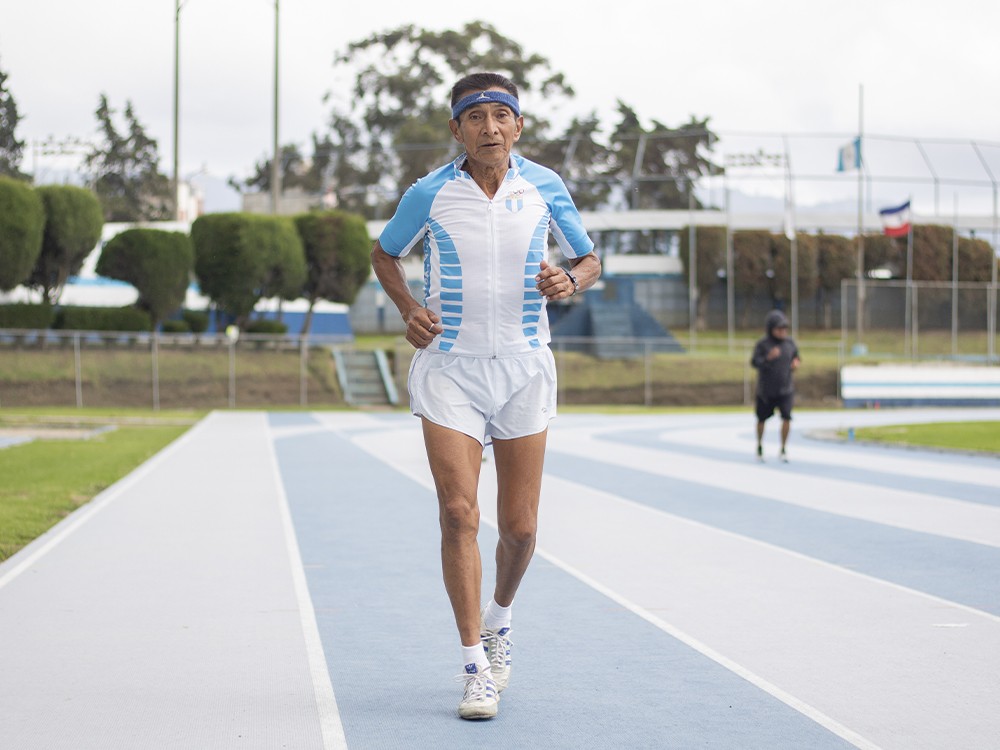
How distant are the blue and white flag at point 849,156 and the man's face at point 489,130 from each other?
50.5 meters

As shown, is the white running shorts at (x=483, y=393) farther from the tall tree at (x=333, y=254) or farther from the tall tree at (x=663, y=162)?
the tall tree at (x=663, y=162)

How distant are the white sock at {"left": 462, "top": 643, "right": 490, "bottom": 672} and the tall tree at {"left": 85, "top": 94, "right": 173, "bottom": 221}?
8969 centimetres

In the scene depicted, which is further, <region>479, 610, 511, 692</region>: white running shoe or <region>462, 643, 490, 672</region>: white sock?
<region>479, 610, 511, 692</region>: white running shoe

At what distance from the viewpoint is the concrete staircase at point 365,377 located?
41.8 meters

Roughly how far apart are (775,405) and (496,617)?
516 inches

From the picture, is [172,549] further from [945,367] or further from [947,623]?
[945,367]

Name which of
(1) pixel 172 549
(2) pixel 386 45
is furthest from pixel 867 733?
(2) pixel 386 45

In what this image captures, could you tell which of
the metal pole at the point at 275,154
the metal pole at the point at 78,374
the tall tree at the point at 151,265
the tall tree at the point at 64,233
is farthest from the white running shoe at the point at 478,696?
the metal pole at the point at 275,154

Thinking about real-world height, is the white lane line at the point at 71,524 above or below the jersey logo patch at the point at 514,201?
below

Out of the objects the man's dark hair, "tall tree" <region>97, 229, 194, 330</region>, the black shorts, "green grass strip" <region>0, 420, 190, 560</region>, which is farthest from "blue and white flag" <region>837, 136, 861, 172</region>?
the man's dark hair

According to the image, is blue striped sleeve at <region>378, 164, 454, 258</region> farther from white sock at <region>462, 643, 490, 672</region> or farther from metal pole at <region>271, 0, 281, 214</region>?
metal pole at <region>271, 0, 281, 214</region>

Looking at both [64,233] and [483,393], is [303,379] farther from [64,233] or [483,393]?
[483,393]

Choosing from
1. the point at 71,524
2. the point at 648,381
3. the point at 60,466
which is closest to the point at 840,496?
the point at 71,524

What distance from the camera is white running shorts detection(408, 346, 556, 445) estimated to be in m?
5.30
